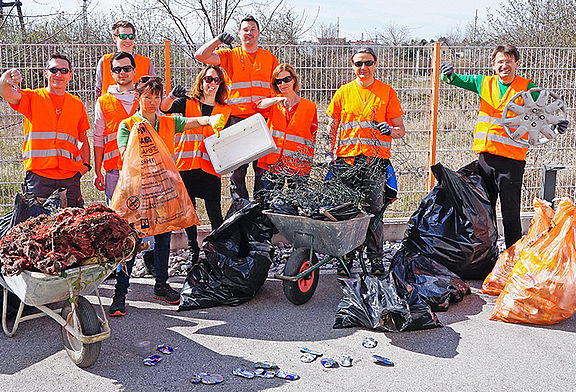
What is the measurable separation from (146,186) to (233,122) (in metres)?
1.30

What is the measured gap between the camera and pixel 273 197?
15.2 feet

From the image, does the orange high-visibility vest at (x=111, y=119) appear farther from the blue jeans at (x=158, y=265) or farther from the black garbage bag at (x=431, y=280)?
the black garbage bag at (x=431, y=280)

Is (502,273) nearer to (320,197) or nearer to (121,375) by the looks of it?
(320,197)

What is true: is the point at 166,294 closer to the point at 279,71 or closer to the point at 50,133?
the point at 50,133

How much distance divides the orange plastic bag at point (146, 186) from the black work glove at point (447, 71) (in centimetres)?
262

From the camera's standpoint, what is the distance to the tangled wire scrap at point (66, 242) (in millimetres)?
3139

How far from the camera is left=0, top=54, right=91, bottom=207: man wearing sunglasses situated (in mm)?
4699

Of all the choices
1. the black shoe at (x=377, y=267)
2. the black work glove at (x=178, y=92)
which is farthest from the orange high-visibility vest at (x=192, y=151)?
the black shoe at (x=377, y=267)

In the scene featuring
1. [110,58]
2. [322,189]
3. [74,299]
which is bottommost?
[74,299]

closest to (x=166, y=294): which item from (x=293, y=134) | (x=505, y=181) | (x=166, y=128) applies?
(x=166, y=128)

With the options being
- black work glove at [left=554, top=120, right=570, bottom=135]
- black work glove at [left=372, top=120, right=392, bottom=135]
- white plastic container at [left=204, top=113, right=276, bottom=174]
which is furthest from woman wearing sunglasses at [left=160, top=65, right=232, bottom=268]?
black work glove at [left=554, top=120, right=570, bottom=135]

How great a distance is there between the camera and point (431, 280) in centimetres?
455

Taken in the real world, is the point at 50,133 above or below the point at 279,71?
below

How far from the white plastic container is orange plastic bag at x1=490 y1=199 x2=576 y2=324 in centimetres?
216
